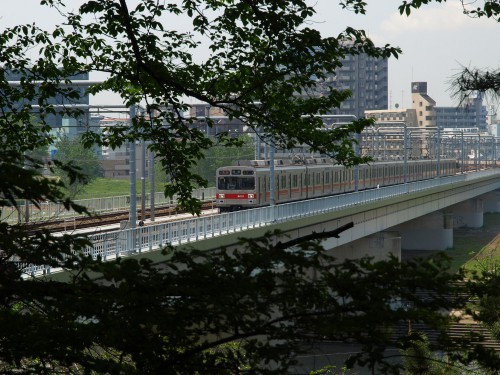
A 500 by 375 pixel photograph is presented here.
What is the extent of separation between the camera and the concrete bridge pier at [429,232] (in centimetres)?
8094

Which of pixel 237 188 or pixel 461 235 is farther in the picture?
pixel 461 235

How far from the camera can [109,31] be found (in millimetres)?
14430

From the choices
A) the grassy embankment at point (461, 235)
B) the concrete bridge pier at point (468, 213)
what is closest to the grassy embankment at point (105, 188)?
the grassy embankment at point (461, 235)

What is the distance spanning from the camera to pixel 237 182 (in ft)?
150

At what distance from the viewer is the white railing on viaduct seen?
23375mm

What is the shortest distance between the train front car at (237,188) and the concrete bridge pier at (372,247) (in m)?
9.25

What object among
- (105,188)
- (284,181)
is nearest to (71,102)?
(284,181)

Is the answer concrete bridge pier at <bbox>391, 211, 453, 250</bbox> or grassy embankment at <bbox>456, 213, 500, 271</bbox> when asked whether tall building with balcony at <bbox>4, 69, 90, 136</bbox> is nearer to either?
grassy embankment at <bbox>456, 213, 500, 271</bbox>

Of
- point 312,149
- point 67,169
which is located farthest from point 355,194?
point 67,169

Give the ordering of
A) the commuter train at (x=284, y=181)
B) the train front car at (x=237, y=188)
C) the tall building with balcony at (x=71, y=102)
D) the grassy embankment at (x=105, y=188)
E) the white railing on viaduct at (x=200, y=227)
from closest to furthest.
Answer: the tall building with balcony at (x=71, y=102) < the white railing on viaduct at (x=200, y=227) < the train front car at (x=237, y=188) < the commuter train at (x=284, y=181) < the grassy embankment at (x=105, y=188)

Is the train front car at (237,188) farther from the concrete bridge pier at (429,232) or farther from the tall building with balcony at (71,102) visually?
the concrete bridge pier at (429,232)

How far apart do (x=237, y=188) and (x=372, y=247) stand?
1574 centimetres

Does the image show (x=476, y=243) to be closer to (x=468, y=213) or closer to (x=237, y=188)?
(x=468, y=213)

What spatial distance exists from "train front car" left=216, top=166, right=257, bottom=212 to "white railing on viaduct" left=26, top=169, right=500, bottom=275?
3.73 metres
